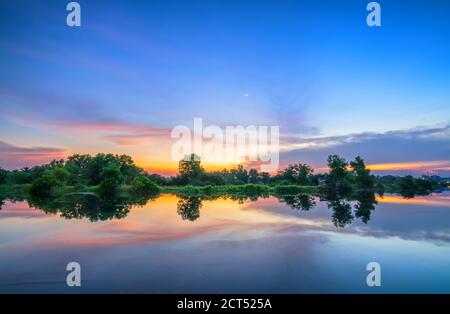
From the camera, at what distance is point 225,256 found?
23.4ft

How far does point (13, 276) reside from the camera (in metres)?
5.90

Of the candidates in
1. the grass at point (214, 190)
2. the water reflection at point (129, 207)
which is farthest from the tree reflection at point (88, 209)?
the grass at point (214, 190)

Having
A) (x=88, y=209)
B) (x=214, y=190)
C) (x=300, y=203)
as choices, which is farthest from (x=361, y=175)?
(x=88, y=209)

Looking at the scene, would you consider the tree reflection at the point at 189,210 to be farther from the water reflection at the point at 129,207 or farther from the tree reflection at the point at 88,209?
the tree reflection at the point at 88,209

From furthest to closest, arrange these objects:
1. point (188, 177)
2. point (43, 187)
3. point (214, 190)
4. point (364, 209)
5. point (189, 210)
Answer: point (188, 177), point (214, 190), point (43, 187), point (364, 209), point (189, 210)

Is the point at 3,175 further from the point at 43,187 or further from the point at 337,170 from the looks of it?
the point at 337,170

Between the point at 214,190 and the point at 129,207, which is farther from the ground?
the point at 129,207

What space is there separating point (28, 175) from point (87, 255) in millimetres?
51071

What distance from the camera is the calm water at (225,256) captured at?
5.35 m

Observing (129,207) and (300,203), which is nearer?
(129,207)

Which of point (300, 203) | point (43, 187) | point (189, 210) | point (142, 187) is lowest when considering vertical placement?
point (300, 203)

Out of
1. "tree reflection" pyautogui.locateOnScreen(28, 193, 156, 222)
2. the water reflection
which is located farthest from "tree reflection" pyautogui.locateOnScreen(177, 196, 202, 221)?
"tree reflection" pyautogui.locateOnScreen(28, 193, 156, 222)

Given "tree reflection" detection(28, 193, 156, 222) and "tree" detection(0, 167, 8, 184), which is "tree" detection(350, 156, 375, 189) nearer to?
"tree reflection" detection(28, 193, 156, 222)

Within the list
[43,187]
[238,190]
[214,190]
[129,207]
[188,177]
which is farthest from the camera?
[188,177]
